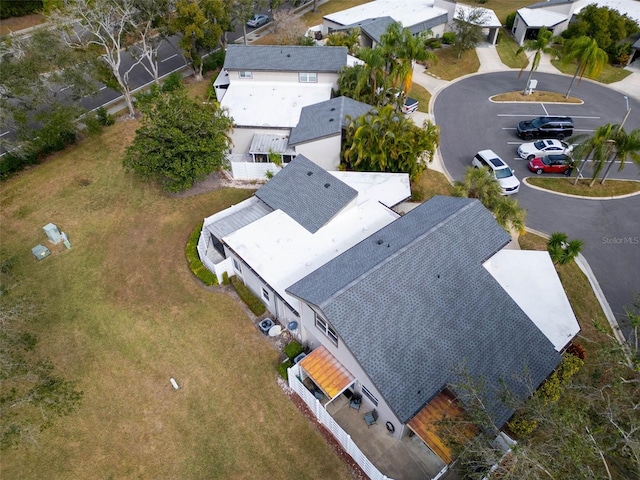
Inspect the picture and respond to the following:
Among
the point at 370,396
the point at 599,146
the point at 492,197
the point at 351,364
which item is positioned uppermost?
the point at 599,146

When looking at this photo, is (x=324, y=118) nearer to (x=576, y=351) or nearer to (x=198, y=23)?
(x=198, y=23)

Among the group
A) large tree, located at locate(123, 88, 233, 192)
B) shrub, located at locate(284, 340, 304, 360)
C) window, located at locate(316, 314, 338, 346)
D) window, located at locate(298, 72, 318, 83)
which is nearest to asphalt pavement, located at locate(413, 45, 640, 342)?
window, located at locate(298, 72, 318, 83)

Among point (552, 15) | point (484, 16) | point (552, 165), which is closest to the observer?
point (552, 165)

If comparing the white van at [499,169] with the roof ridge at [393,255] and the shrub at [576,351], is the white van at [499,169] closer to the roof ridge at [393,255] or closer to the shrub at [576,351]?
the roof ridge at [393,255]

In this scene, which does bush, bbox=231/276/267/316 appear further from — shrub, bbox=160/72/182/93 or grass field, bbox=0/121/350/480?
shrub, bbox=160/72/182/93

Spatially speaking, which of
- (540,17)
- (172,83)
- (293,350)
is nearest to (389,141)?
(293,350)

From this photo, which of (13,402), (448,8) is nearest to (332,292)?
(13,402)

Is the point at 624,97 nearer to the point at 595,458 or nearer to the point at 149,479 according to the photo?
the point at 595,458
